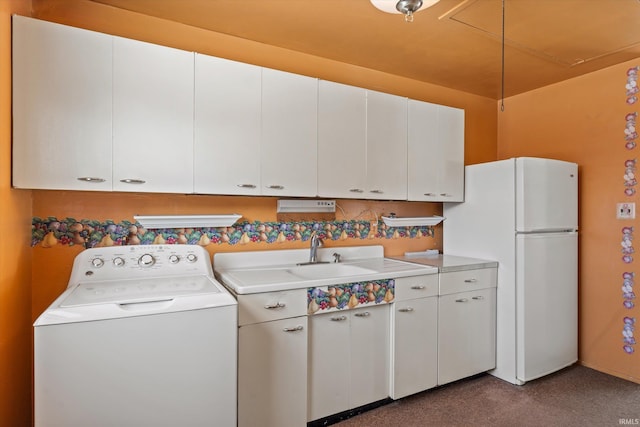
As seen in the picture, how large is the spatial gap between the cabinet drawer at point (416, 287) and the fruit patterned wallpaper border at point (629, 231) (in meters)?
1.60

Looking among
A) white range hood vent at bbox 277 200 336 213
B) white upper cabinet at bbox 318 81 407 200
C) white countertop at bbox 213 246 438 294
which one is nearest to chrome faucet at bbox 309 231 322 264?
white countertop at bbox 213 246 438 294

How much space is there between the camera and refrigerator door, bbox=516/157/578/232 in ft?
8.36

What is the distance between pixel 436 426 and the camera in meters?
2.09

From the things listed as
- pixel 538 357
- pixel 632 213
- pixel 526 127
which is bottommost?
pixel 538 357

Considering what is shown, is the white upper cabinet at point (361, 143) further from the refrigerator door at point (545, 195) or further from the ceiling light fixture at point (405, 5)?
the refrigerator door at point (545, 195)

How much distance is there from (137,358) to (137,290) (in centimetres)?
38

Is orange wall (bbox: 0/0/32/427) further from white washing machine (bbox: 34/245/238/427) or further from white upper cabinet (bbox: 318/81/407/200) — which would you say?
white upper cabinet (bbox: 318/81/407/200)

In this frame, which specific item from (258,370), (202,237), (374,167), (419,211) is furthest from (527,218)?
(202,237)

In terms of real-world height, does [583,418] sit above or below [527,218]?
below

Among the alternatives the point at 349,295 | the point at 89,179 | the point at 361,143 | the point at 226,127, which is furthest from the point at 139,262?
the point at 361,143

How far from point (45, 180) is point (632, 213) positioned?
3815 mm

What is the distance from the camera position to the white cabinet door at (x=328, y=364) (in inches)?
79.6

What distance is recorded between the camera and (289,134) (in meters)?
2.21

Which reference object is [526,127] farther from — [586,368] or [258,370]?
[258,370]
